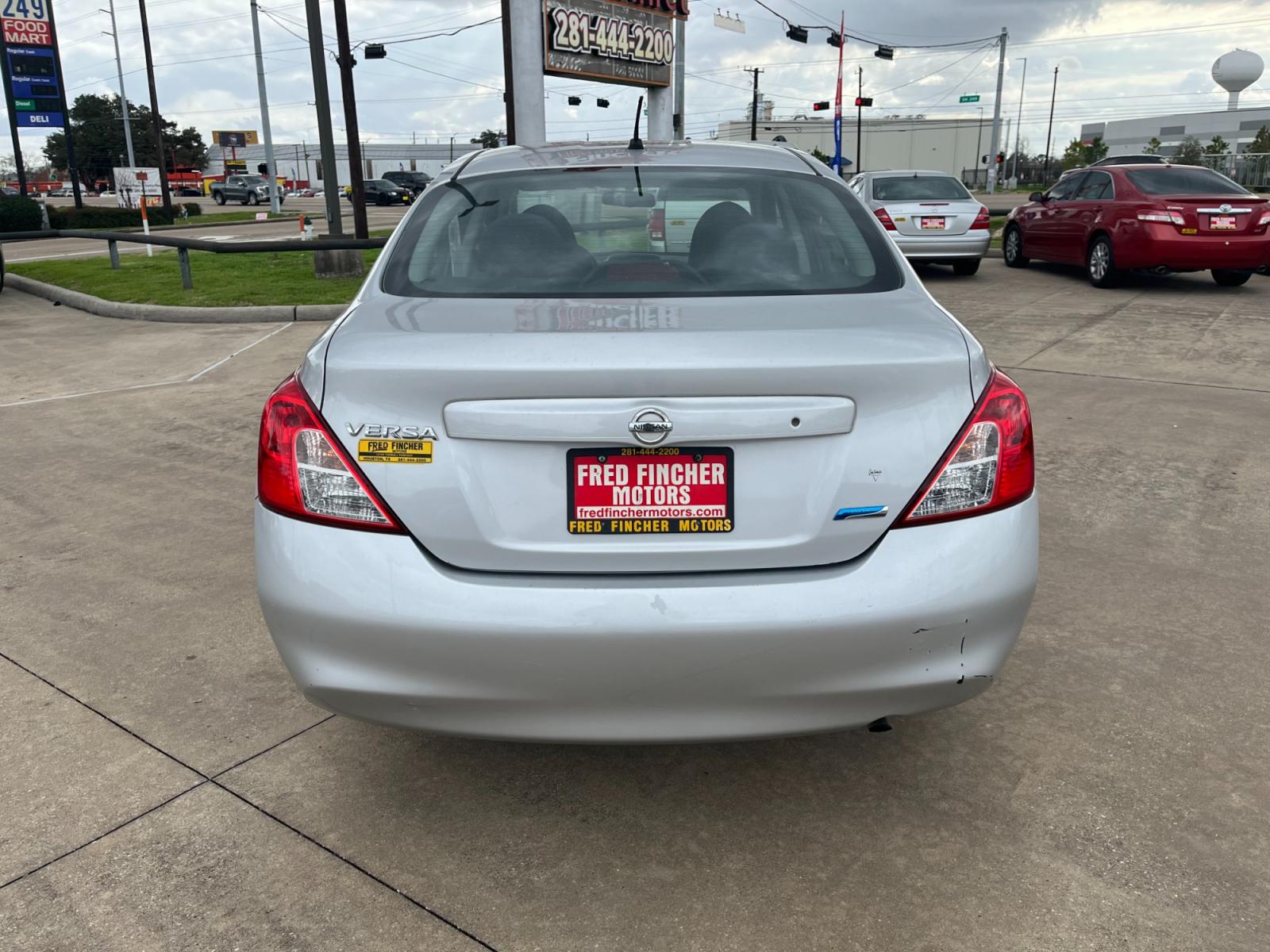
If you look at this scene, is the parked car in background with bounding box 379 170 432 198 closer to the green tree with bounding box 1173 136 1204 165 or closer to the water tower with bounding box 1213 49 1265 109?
the green tree with bounding box 1173 136 1204 165

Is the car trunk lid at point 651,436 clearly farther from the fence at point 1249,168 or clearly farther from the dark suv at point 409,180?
the dark suv at point 409,180

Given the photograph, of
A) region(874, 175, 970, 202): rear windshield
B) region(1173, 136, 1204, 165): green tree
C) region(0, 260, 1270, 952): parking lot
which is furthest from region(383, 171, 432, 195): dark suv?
region(0, 260, 1270, 952): parking lot

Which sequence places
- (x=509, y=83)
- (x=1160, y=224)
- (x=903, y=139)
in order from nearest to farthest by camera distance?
(x=1160, y=224) < (x=509, y=83) < (x=903, y=139)

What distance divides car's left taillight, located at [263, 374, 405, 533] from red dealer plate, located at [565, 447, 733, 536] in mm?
403

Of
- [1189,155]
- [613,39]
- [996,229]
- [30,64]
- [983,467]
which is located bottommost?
[996,229]

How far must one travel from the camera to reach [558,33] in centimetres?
1628

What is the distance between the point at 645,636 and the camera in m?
2.13

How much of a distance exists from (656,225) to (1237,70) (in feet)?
373

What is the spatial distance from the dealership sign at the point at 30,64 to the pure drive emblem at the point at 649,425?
136 feet

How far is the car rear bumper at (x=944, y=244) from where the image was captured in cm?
1399

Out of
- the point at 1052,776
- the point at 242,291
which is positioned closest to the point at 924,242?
the point at 242,291

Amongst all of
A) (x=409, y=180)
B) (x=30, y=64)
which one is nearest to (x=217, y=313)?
(x=30, y=64)

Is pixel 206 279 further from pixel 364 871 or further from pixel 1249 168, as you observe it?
pixel 1249 168

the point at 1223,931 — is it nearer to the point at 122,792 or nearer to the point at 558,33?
the point at 122,792
